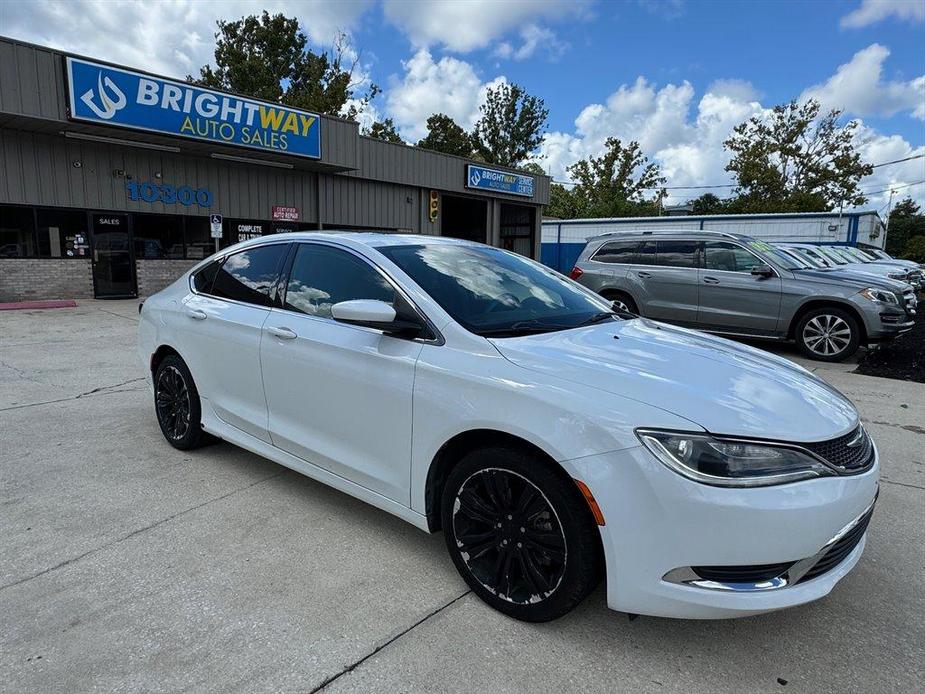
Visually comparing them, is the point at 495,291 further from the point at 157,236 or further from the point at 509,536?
the point at 157,236

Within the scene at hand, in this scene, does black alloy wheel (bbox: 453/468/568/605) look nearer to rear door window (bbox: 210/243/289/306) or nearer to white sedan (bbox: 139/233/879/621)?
white sedan (bbox: 139/233/879/621)

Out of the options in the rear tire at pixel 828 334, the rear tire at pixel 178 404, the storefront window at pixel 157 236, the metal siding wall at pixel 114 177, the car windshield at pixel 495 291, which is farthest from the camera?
the storefront window at pixel 157 236

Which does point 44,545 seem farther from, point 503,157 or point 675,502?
point 503,157

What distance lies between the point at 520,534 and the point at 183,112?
1474 cm

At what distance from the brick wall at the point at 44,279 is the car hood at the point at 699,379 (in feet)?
49.6

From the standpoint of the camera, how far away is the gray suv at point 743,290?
8.02 metres

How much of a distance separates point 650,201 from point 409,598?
64588 millimetres

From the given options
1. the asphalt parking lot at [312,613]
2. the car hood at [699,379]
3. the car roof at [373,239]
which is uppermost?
the car roof at [373,239]

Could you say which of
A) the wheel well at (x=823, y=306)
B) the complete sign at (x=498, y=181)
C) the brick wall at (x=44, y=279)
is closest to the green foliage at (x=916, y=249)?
the complete sign at (x=498, y=181)

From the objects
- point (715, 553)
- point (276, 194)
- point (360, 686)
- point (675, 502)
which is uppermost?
point (276, 194)

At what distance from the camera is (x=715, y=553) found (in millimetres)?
1953

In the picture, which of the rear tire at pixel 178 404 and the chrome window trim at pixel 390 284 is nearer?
the chrome window trim at pixel 390 284

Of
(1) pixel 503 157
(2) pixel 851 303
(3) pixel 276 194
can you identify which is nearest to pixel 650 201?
(1) pixel 503 157

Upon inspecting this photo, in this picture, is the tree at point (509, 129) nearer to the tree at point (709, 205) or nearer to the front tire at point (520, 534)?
the tree at point (709, 205)
